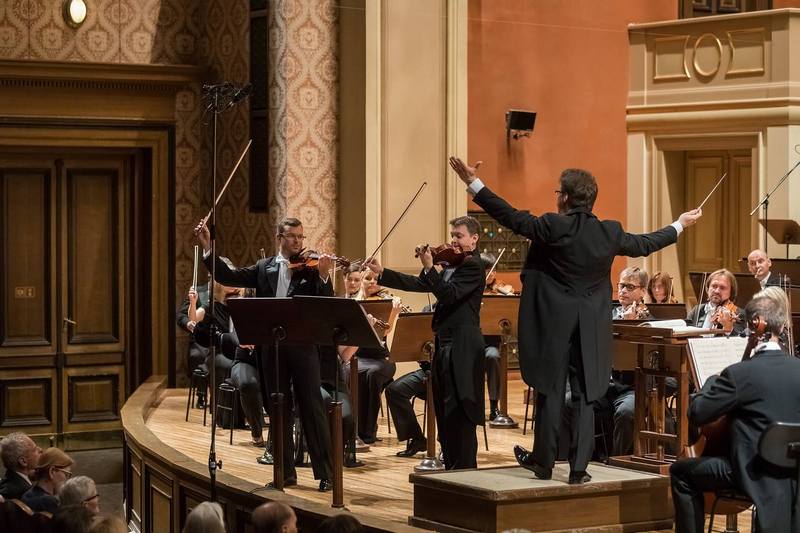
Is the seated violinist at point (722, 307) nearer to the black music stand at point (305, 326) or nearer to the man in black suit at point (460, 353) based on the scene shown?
the man in black suit at point (460, 353)

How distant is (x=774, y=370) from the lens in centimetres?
482

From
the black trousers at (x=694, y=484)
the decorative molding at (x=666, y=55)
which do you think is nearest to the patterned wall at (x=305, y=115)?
the decorative molding at (x=666, y=55)

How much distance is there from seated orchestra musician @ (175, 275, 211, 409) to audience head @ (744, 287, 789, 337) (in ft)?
16.4

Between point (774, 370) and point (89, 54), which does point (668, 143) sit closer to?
point (89, 54)

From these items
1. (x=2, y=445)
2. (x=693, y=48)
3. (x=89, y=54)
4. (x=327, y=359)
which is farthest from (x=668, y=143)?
(x=2, y=445)

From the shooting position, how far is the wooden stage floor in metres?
6.28

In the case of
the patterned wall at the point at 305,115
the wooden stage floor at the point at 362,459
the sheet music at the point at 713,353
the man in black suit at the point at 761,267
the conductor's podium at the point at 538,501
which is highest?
the patterned wall at the point at 305,115

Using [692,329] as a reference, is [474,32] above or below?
above

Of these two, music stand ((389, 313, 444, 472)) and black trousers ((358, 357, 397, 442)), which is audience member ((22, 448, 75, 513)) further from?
black trousers ((358, 357, 397, 442))

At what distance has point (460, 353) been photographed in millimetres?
6359

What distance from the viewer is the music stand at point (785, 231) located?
12.3 meters

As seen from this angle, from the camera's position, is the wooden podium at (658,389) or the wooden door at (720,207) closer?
the wooden podium at (658,389)

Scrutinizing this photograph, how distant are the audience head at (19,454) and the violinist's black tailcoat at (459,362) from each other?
2026 millimetres

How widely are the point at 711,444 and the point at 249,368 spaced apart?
149 inches
